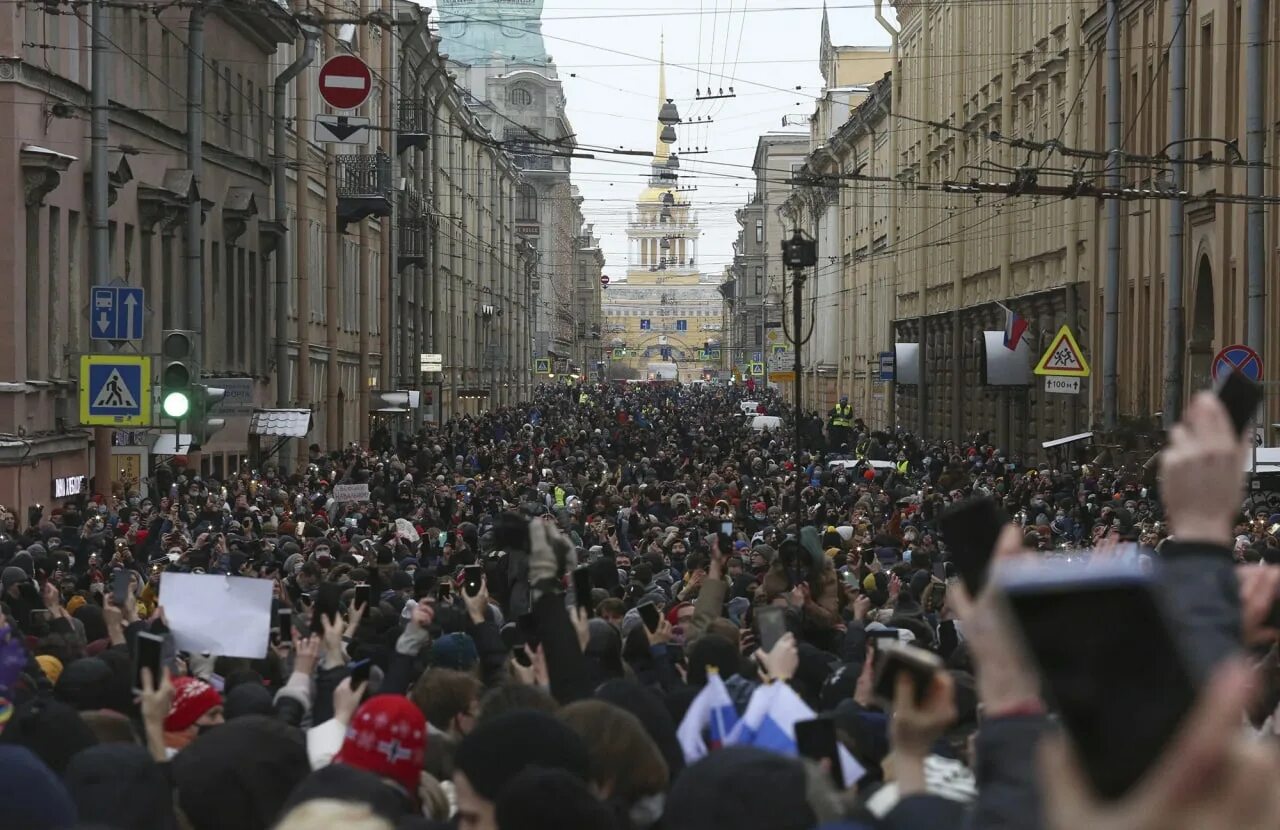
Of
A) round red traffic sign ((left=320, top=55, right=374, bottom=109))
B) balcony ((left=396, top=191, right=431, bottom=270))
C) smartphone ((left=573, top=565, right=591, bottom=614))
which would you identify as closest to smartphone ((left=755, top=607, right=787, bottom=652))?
smartphone ((left=573, top=565, right=591, bottom=614))

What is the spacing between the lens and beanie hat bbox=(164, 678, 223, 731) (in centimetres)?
649

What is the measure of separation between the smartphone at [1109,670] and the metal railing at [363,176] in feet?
156

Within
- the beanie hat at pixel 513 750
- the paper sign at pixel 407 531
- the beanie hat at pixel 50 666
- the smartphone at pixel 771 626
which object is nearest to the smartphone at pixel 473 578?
the beanie hat at pixel 50 666

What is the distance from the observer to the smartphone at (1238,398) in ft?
10.6

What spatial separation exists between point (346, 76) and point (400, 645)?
2678 cm

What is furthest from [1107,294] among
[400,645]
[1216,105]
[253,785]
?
[253,785]

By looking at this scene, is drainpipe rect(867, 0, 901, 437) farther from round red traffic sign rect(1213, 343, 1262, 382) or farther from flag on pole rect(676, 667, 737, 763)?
flag on pole rect(676, 667, 737, 763)

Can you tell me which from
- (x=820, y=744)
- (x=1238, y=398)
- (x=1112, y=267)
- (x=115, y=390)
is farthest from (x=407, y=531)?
(x=1238, y=398)

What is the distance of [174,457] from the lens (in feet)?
107

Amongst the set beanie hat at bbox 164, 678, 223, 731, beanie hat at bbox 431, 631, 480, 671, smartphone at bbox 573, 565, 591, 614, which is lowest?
beanie hat at bbox 431, 631, 480, 671

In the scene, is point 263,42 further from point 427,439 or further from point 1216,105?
point 1216,105

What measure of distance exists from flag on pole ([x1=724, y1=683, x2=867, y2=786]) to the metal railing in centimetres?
4407

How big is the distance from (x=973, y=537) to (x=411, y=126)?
54415mm

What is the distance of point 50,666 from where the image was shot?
8.86 meters
